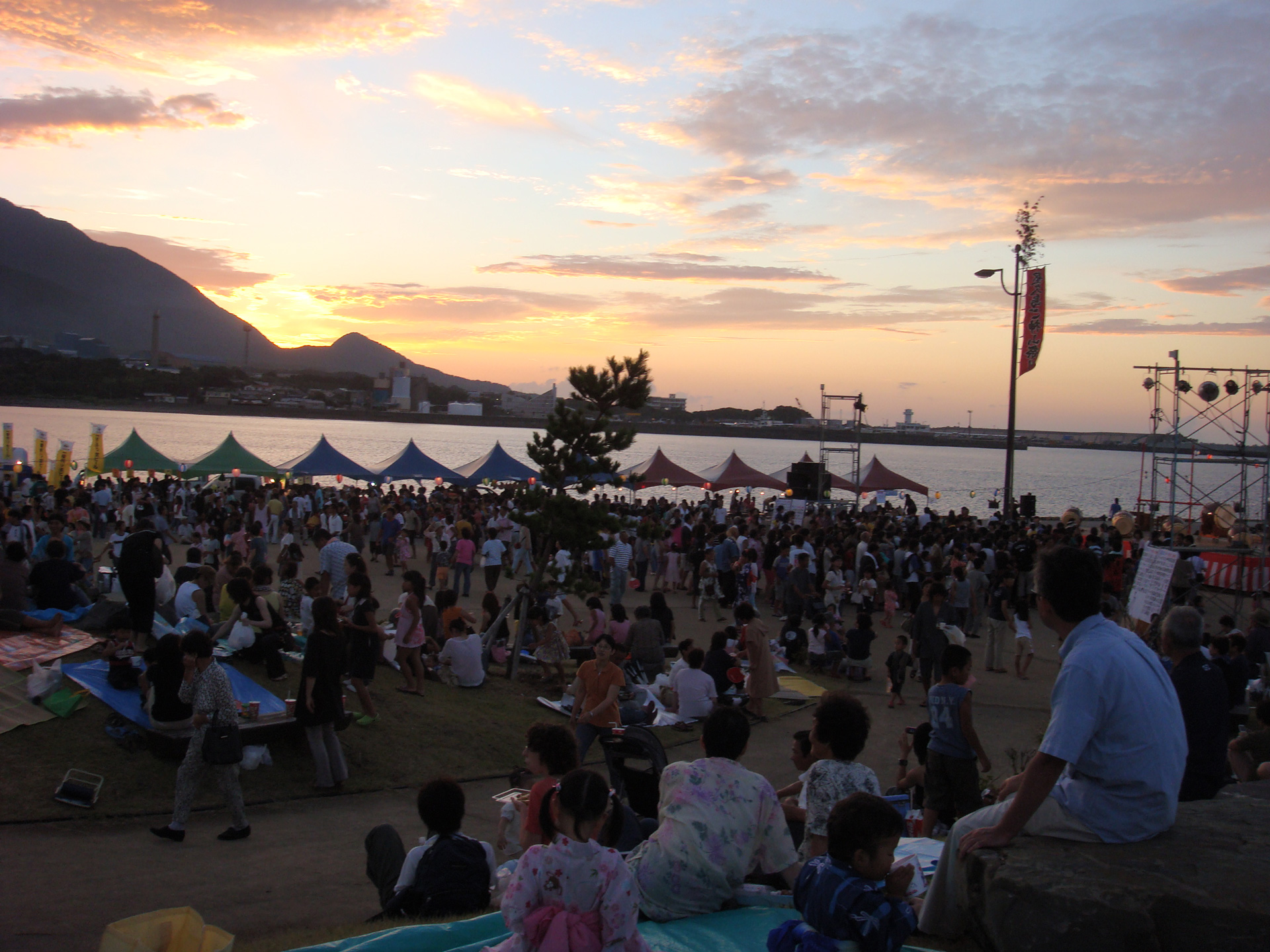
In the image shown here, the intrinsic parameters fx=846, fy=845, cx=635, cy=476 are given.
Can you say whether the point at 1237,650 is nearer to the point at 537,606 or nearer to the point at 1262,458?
the point at 537,606

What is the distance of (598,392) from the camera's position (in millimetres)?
10781

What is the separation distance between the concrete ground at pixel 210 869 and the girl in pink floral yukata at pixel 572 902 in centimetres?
282

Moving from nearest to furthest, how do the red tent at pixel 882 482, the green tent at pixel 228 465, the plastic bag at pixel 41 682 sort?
the plastic bag at pixel 41 682 < the green tent at pixel 228 465 < the red tent at pixel 882 482

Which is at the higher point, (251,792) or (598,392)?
(598,392)

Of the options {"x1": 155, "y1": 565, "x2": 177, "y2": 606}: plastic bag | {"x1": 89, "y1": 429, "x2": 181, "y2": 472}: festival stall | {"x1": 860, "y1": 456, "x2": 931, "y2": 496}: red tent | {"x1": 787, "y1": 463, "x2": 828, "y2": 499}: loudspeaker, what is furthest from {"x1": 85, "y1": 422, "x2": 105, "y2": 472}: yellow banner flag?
{"x1": 860, "y1": 456, "x2": 931, "y2": 496}: red tent

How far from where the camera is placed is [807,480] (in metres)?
26.8

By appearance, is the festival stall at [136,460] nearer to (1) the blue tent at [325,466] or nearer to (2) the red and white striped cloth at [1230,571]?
(1) the blue tent at [325,466]

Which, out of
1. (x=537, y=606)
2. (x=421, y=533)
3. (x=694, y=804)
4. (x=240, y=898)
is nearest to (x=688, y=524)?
(x=421, y=533)

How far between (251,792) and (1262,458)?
22418mm

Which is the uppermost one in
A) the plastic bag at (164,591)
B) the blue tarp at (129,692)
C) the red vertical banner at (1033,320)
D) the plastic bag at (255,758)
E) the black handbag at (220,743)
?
the red vertical banner at (1033,320)

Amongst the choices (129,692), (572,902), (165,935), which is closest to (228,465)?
(129,692)

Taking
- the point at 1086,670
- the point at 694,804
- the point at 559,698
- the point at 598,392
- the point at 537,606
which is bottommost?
the point at 559,698

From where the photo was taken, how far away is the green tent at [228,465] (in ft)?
83.7

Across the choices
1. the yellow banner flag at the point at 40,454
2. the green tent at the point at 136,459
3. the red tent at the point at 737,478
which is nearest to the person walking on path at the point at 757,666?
the red tent at the point at 737,478
